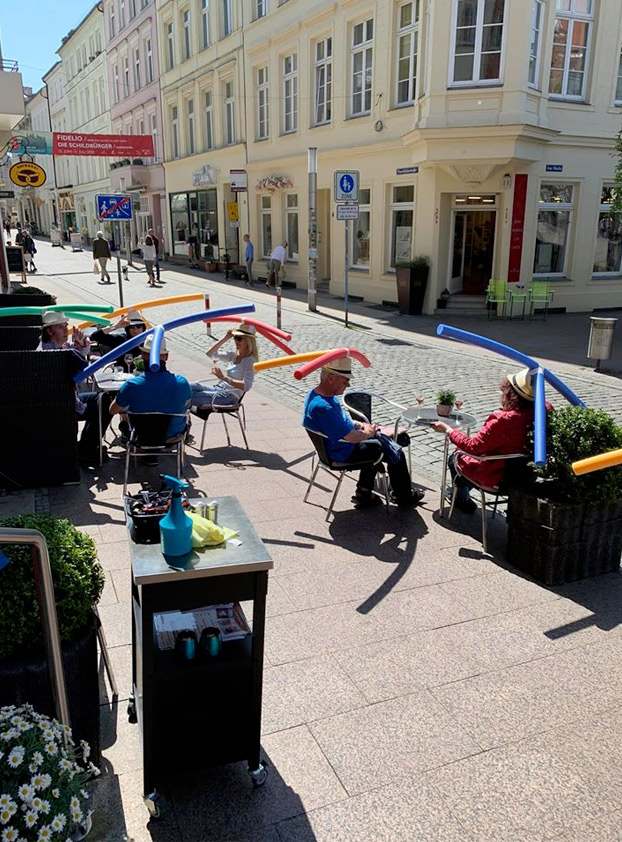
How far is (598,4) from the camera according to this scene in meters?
17.0

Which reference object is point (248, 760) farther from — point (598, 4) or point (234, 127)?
point (234, 127)

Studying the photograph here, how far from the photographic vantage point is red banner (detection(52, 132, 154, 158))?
3166 cm

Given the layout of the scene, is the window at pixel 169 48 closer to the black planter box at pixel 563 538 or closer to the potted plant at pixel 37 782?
the black planter box at pixel 563 538

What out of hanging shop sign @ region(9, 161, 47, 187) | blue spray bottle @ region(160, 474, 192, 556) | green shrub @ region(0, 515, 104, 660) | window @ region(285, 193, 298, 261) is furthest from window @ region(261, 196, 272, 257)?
blue spray bottle @ region(160, 474, 192, 556)

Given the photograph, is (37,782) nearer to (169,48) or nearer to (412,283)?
(412,283)

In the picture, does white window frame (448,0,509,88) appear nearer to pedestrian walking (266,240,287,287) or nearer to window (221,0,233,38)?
pedestrian walking (266,240,287,287)

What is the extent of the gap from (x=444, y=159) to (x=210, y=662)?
15778 millimetres

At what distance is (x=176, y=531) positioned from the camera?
8.75 ft

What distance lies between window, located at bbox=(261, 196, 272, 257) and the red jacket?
22061 millimetres

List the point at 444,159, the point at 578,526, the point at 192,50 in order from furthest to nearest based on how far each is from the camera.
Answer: the point at 192,50, the point at 444,159, the point at 578,526

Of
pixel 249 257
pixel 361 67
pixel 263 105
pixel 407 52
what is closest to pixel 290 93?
pixel 263 105

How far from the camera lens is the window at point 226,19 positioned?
26609 millimetres

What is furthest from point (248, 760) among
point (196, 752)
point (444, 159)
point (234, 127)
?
point (234, 127)

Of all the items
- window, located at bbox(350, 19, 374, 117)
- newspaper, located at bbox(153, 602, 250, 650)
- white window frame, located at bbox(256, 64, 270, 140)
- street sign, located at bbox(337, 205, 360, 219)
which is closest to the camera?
newspaper, located at bbox(153, 602, 250, 650)
